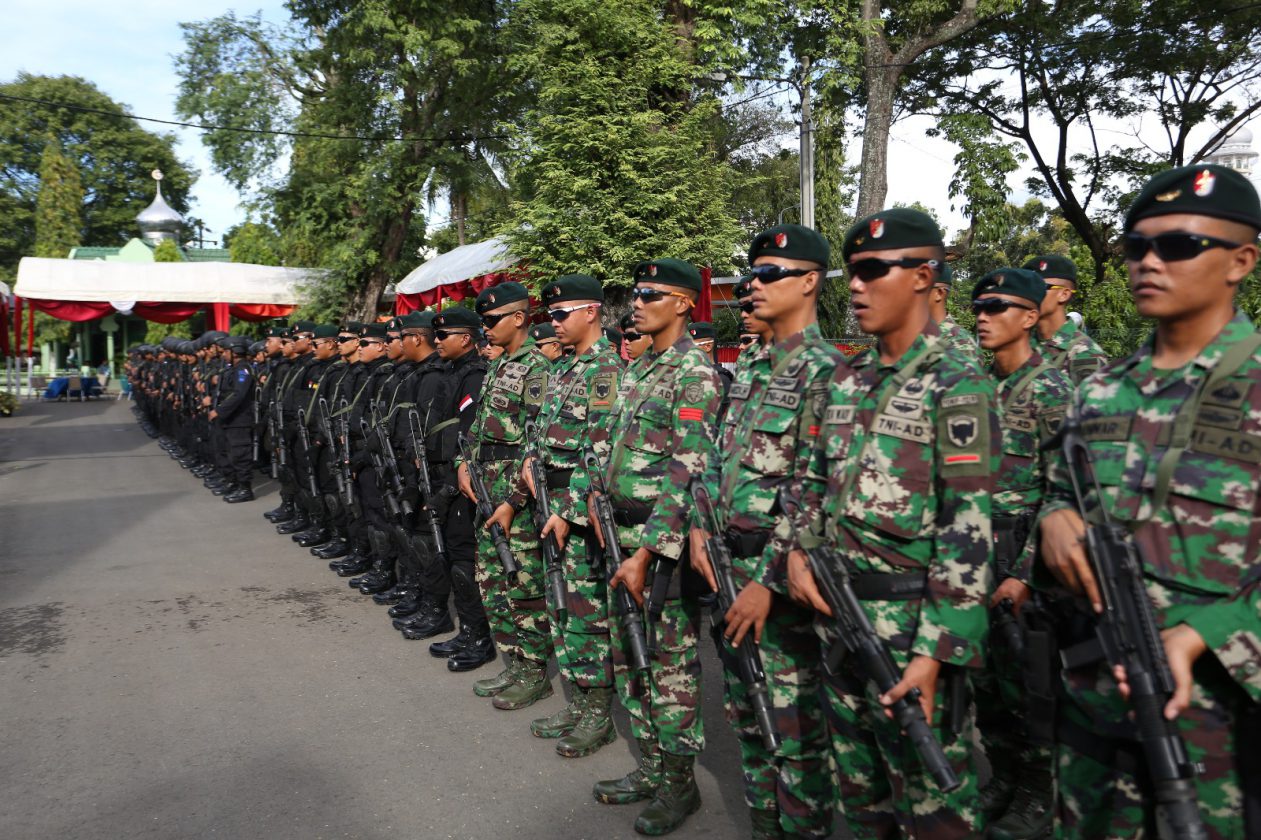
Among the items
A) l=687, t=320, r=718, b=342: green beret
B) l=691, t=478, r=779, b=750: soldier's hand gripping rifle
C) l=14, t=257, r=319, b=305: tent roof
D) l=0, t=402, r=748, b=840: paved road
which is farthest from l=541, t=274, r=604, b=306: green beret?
l=14, t=257, r=319, b=305: tent roof

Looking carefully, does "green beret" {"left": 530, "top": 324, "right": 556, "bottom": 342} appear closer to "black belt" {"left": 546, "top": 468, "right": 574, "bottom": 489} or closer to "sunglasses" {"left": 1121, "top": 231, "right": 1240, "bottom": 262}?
"black belt" {"left": 546, "top": 468, "right": 574, "bottom": 489}

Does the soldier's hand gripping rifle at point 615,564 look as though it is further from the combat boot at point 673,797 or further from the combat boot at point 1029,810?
the combat boot at point 1029,810

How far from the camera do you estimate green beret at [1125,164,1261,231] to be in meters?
1.91

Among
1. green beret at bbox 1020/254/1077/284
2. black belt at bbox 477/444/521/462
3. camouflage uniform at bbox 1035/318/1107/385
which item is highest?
green beret at bbox 1020/254/1077/284

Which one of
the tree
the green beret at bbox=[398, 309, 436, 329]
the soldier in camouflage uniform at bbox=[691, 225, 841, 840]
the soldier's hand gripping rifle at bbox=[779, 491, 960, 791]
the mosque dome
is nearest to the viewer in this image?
the soldier's hand gripping rifle at bbox=[779, 491, 960, 791]

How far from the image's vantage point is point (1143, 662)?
5.88ft

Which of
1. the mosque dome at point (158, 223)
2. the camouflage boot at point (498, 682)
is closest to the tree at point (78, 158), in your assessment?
the mosque dome at point (158, 223)

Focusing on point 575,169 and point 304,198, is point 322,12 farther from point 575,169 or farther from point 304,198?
point 575,169

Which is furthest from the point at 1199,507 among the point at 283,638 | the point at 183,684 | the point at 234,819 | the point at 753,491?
the point at 283,638

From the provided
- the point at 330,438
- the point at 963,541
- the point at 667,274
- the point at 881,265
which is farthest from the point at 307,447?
the point at 963,541

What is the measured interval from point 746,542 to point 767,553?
19 centimetres

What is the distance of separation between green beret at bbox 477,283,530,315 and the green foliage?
1779 inches

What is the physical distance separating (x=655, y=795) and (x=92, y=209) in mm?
56025

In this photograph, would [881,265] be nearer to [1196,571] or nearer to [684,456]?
[1196,571]
